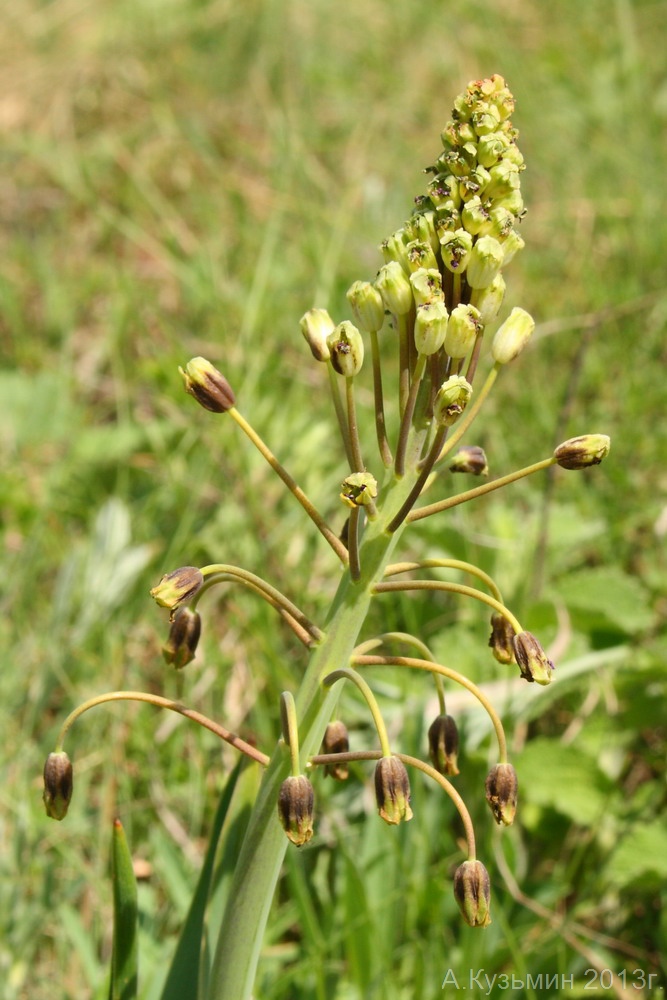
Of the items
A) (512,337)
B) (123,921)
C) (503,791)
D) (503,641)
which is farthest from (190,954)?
(512,337)

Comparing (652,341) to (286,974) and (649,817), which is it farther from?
(286,974)

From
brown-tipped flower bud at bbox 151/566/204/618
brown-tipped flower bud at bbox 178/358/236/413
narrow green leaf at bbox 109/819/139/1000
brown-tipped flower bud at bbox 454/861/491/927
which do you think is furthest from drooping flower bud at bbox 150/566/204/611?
brown-tipped flower bud at bbox 454/861/491/927

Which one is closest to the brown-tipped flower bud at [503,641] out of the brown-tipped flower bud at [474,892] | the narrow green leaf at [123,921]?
the brown-tipped flower bud at [474,892]

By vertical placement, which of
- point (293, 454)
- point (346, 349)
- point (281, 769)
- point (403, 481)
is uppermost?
point (293, 454)

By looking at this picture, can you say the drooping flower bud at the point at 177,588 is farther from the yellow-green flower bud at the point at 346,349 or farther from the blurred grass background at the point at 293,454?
the blurred grass background at the point at 293,454

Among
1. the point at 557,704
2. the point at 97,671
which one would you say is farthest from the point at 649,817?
the point at 97,671

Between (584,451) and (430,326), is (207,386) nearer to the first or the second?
(430,326)

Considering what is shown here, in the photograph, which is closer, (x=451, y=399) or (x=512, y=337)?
(x=451, y=399)
